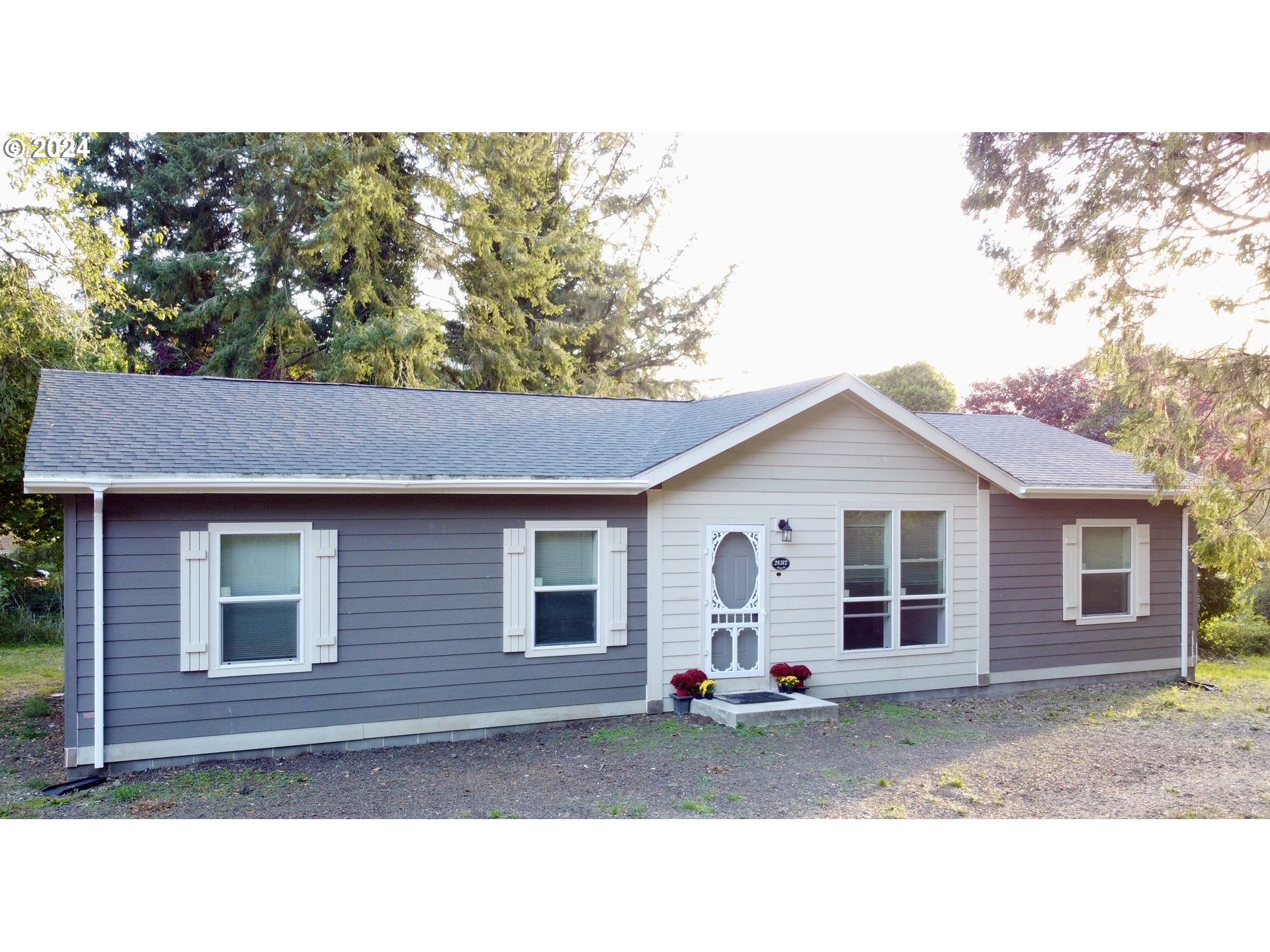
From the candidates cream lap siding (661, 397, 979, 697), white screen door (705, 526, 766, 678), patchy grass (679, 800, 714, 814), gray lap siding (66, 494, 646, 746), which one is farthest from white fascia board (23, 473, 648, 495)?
patchy grass (679, 800, 714, 814)

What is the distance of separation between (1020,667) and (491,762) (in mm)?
6713

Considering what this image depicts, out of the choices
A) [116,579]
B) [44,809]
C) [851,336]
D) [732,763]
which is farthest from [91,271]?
[851,336]

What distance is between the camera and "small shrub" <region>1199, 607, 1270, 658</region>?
46.9 ft

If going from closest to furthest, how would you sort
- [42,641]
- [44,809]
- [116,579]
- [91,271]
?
[44,809] < [116,579] < [91,271] < [42,641]

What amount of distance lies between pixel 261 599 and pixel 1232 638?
15207 millimetres

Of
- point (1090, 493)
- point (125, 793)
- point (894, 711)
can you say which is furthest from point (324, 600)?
point (1090, 493)

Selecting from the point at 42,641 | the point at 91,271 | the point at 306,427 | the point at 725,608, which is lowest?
the point at 42,641

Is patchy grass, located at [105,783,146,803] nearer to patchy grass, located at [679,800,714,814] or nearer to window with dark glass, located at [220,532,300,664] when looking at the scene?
window with dark glass, located at [220,532,300,664]

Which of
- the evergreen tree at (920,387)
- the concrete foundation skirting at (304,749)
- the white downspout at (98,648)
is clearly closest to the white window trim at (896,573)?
the concrete foundation skirting at (304,749)

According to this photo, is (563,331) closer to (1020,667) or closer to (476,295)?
(476,295)

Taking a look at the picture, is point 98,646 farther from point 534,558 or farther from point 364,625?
point 534,558

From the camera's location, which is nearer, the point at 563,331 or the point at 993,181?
the point at 993,181

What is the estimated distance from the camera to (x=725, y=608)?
9.27 m

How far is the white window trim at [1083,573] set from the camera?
10.9 metres
